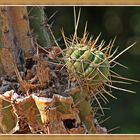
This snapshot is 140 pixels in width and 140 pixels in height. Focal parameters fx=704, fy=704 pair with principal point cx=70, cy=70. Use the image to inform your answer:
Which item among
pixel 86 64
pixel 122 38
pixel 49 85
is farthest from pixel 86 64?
pixel 122 38

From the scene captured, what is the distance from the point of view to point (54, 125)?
1.77 metres

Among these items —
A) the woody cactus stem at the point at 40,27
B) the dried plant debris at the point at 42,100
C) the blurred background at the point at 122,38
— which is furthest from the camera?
the blurred background at the point at 122,38

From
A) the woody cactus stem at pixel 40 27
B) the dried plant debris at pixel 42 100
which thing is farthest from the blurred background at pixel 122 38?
the dried plant debris at pixel 42 100

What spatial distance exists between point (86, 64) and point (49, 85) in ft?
0.36

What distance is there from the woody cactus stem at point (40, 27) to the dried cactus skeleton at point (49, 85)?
0.08 ft

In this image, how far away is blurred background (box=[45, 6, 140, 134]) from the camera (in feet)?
11.9

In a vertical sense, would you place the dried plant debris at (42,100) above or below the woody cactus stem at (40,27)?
below

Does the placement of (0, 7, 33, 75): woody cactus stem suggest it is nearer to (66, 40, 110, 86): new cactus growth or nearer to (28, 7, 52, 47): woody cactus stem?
(28, 7, 52, 47): woody cactus stem

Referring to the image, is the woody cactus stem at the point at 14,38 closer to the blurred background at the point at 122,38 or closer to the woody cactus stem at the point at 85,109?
the woody cactus stem at the point at 85,109

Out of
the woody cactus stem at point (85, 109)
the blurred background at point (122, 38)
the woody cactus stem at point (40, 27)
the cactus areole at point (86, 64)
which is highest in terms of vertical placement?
the woody cactus stem at point (40, 27)

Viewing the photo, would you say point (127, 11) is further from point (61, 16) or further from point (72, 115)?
point (72, 115)

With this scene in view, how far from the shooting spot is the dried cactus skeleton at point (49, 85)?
5.79ft

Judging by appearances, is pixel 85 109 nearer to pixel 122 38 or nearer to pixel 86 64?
pixel 86 64

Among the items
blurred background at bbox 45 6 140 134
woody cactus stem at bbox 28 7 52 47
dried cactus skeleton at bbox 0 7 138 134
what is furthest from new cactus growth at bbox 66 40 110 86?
blurred background at bbox 45 6 140 134
